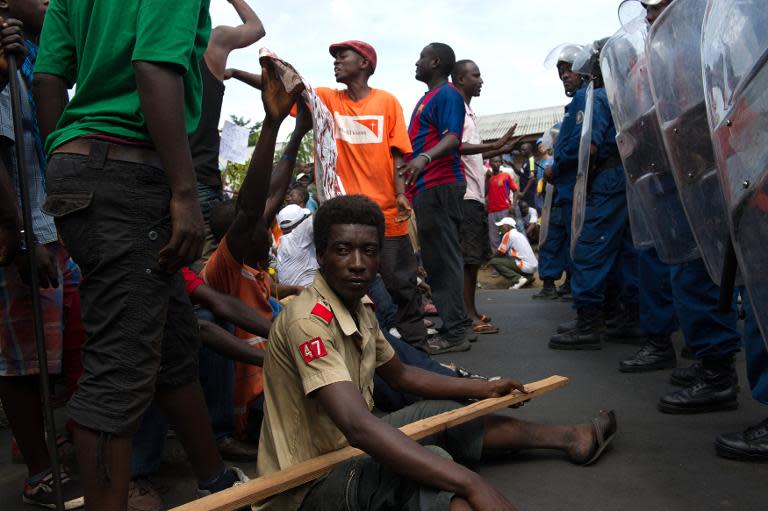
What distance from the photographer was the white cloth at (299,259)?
4.36 meters

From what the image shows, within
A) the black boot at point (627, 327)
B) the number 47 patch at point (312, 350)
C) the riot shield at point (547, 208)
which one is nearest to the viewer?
the number 47 patch at point (312, 350)

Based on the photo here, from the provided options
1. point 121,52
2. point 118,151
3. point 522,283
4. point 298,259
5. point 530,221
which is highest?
point 121,52

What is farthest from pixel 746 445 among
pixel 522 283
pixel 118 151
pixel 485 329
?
pixel 522 283

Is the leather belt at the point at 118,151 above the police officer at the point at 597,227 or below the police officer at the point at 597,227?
above

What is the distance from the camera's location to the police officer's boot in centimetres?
286

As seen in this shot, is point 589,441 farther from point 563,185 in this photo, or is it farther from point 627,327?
point 563,185

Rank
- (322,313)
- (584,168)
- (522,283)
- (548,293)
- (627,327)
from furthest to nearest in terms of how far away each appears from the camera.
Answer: (522,283) → (548,293) → (627,327) → (584,168) → (322,313)

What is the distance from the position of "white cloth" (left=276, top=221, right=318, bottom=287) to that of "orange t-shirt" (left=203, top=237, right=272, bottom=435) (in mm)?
1423

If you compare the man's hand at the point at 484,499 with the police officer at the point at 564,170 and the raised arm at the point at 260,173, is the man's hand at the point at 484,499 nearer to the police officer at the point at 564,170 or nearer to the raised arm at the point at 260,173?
the raised arm at the point at 260,173

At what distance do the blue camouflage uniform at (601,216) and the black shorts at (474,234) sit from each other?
1.17 m

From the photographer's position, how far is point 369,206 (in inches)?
82.1

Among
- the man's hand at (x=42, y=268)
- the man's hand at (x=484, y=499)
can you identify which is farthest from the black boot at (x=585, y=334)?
the man's hand at (x=42, y=268)

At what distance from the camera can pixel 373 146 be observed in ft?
13.1

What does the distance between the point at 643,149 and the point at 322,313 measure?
6.29 ft
